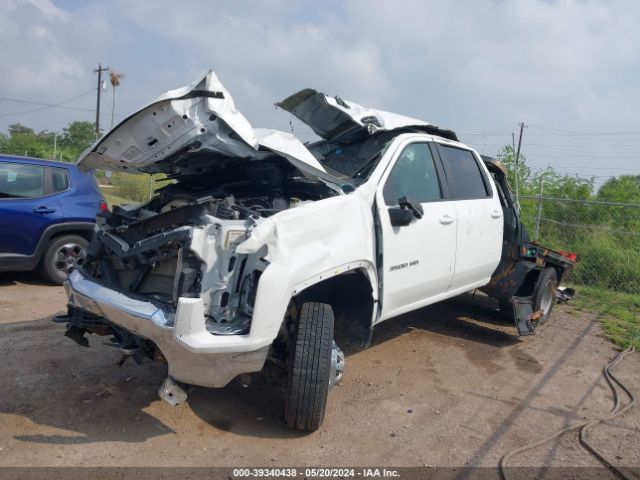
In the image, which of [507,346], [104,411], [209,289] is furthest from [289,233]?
[507,346]

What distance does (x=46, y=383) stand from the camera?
13.8 ft

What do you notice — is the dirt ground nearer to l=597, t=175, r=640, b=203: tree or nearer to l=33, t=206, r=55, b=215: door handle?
l=33, t=206, r=55, b=215: door handle

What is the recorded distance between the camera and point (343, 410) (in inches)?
160

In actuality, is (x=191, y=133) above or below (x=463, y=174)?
above

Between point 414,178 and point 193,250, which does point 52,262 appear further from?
point 414,178

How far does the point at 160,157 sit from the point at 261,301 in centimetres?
128

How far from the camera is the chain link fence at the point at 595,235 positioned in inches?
370

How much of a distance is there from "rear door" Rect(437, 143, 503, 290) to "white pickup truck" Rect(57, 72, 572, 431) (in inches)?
1.5

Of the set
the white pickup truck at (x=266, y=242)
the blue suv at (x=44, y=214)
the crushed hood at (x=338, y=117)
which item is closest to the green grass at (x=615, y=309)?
the white pickup truck at (x=266, y=242)

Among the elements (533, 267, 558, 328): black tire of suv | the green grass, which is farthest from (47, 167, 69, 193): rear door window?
the green grass

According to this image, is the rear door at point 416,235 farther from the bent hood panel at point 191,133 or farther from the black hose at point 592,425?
the black hose at point 592,425

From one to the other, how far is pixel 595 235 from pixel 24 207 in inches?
376

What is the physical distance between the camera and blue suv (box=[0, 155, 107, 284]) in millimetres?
Result: 7059

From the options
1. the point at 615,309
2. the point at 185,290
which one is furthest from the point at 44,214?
the point at 615,309
